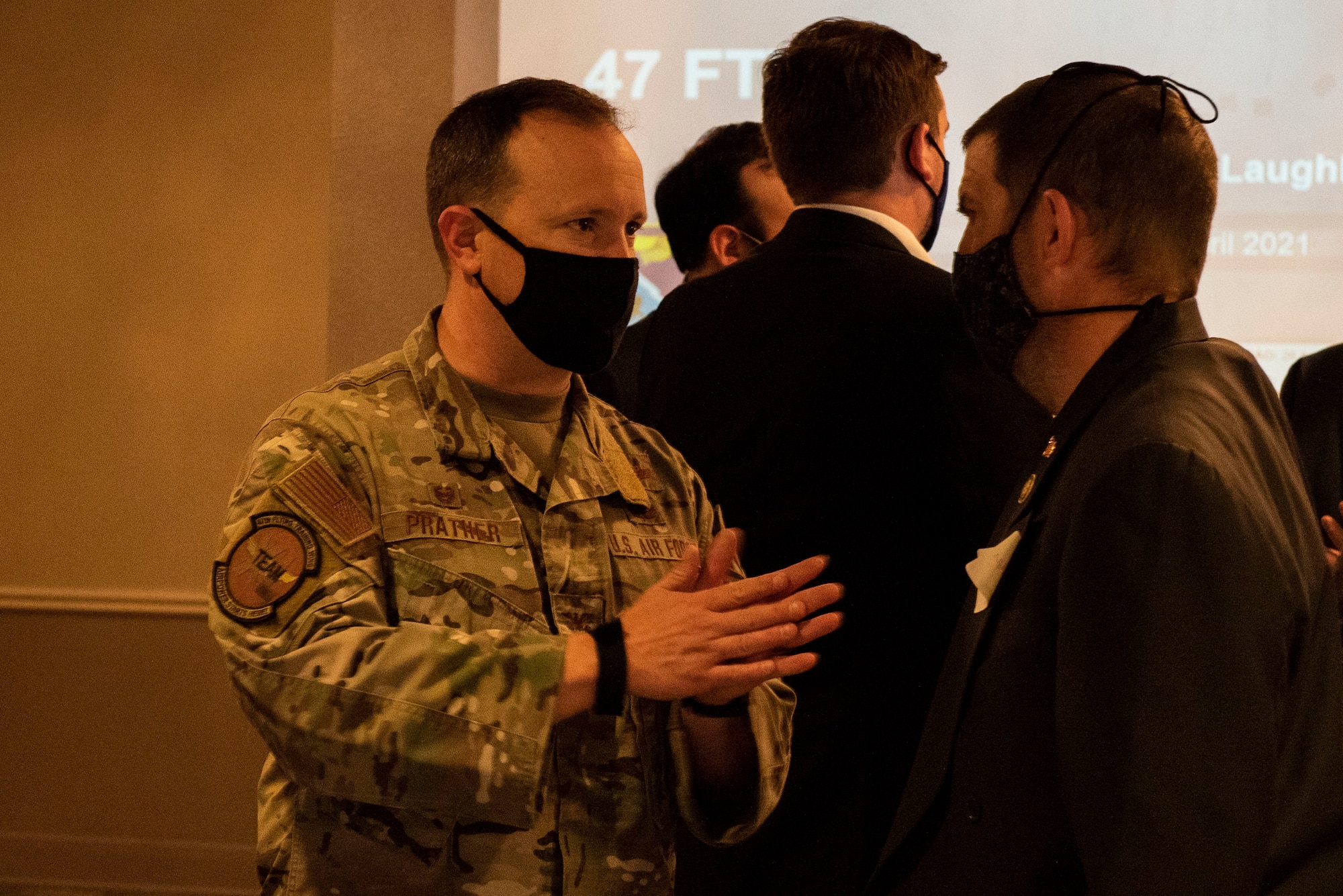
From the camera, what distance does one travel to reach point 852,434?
184 cm

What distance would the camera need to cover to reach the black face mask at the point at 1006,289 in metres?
1.41

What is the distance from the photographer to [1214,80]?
11.9 ft

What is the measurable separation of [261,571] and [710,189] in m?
2.05

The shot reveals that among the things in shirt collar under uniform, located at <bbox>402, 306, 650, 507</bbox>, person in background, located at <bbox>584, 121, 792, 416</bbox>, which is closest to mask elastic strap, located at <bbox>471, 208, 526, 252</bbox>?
shirt collar under uniform, located at <bbox>402, 306, 650, 507</bbox>

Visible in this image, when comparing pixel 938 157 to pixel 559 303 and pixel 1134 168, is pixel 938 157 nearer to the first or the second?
pixel 1134 168

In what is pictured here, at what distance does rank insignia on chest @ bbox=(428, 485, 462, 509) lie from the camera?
127cm

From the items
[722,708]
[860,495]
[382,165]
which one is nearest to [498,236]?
[722,708]

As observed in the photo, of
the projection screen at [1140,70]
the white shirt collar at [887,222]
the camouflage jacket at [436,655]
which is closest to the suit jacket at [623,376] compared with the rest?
the projection screen at [1140,70]

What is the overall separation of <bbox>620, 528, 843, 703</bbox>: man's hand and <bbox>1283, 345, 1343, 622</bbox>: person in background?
68.9 inches

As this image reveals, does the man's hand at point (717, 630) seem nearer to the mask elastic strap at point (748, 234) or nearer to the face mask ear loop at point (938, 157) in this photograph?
the face mask ear loop at point (938, 157)

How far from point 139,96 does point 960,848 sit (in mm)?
3509

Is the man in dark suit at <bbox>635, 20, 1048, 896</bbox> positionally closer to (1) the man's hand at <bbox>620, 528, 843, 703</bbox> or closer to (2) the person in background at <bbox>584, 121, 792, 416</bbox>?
(1) the man's hand at <bbox>620, 528, 843, 703</bbox>

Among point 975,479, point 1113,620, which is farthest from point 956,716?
point 975,479

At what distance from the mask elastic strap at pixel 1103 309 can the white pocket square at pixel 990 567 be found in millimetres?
282
